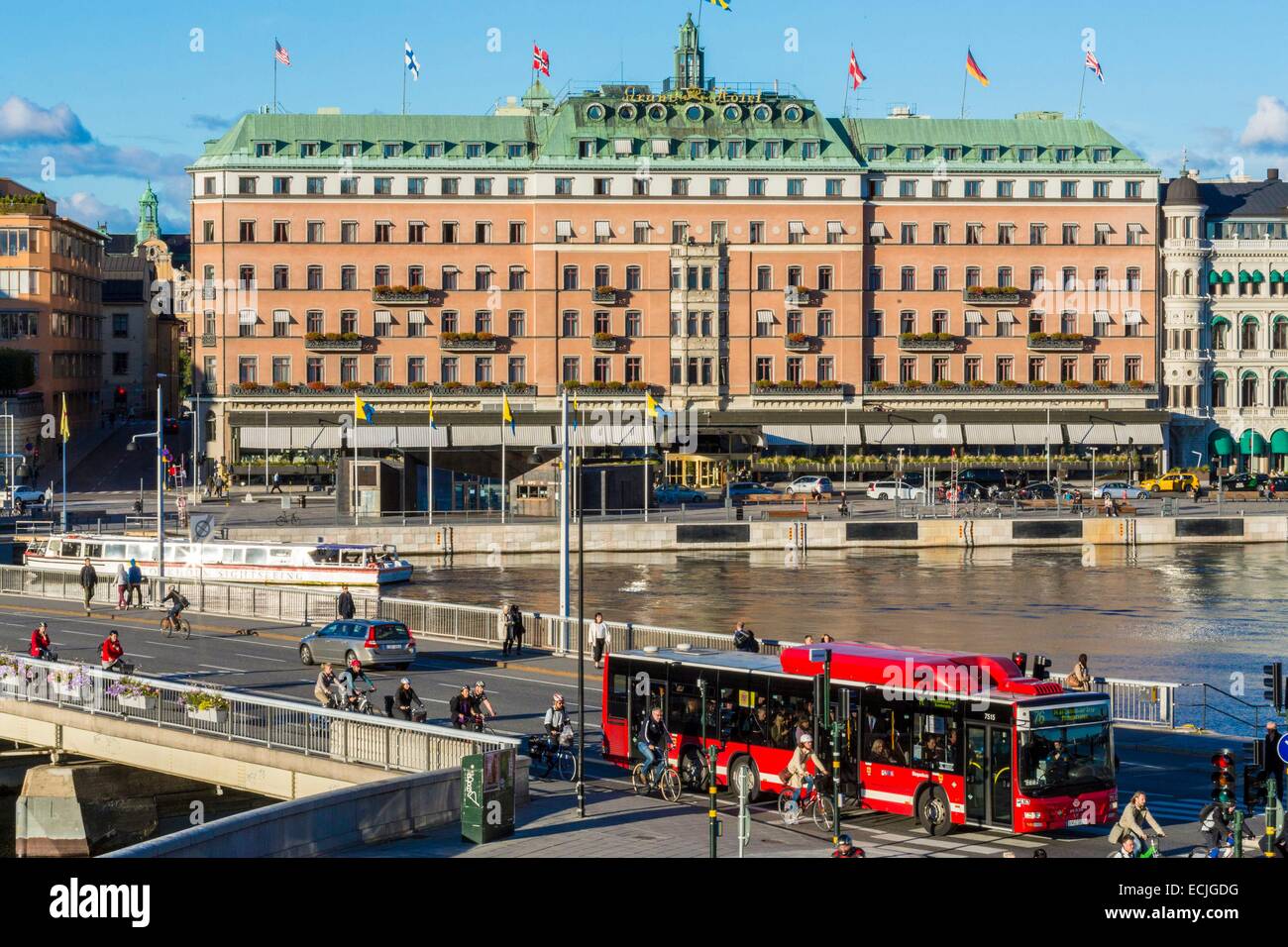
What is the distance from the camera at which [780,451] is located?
402ft

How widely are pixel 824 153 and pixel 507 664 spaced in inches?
3196

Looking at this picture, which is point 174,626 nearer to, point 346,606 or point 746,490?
point 346,606

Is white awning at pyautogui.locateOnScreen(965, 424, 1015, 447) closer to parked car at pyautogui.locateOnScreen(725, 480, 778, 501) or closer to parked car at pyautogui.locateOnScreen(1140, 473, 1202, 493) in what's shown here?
parked car at pyautogui.locateOnScreen(1140, 473, 1202, 493)

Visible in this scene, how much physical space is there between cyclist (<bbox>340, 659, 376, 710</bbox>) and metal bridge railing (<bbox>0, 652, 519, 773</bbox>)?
1.40 m

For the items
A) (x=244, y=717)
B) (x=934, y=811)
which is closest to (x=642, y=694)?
(x=934, y=811)

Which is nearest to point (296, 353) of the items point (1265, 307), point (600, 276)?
point (600, 276)

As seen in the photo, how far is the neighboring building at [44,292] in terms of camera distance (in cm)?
12662

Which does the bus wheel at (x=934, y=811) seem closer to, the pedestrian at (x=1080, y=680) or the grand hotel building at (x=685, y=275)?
the pedestrian at (x=1080, y=680)

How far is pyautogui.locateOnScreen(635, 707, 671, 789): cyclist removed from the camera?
3181cm

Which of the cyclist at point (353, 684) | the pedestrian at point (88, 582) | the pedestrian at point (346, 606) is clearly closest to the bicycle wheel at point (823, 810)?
the cyclist at point (353, 684)

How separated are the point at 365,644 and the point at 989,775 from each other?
2098 centimetres

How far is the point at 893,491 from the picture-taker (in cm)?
10919

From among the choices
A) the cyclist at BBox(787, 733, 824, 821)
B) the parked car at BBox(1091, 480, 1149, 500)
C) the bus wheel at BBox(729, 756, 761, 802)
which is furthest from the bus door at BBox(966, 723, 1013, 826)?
the parked car at BBox(1091, 480, 1149, 500)
